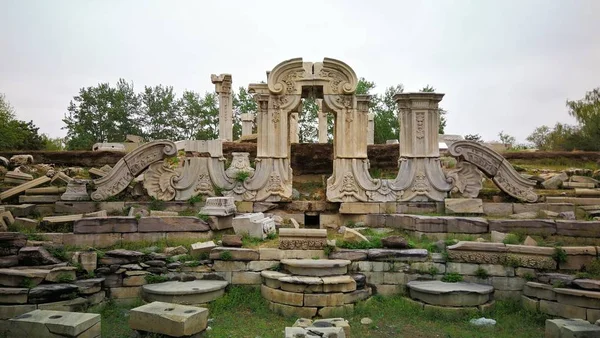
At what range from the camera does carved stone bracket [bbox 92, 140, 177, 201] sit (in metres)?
8.59

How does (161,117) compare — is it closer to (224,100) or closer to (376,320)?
(224,100)

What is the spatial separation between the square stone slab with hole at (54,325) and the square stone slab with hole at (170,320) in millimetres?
479

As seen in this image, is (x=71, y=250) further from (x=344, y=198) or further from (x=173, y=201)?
(x=344, y=198)

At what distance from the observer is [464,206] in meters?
8.27

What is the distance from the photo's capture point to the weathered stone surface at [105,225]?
23.4 ft

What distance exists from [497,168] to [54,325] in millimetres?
8538

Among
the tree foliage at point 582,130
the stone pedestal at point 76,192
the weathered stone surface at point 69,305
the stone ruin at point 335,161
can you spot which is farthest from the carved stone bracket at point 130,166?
the tree foliage at point 582,130

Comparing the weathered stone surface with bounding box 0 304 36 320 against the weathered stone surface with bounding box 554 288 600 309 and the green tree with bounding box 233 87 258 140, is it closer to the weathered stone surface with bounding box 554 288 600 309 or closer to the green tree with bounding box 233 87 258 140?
the weathered stone surface with bounding box 554 288 600 309

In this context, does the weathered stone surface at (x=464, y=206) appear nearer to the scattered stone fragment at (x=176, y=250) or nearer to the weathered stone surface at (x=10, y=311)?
the scattered stone fragment at (x=176, y=250)

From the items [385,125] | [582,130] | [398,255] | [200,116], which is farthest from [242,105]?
[398,255]

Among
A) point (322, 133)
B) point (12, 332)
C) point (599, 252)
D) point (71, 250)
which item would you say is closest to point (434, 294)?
point (599, 252)

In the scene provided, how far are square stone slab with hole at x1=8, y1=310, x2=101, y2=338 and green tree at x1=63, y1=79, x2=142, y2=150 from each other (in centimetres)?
3293

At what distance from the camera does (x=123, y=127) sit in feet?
119

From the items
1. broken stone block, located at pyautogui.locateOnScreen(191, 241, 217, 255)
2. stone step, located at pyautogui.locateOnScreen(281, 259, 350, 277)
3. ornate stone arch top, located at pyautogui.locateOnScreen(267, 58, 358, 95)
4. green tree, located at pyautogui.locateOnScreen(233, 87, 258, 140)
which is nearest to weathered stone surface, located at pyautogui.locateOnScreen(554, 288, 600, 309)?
stone step, located at pyautogui.locateOnScreen(281, 259, 350, 277)
